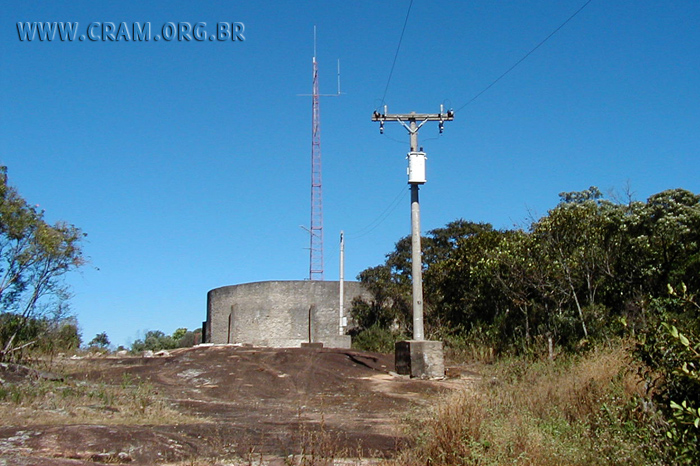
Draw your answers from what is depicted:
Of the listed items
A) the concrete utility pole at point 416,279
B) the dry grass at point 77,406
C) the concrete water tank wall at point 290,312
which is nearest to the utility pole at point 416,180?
the concrete utility pole at point 416,279

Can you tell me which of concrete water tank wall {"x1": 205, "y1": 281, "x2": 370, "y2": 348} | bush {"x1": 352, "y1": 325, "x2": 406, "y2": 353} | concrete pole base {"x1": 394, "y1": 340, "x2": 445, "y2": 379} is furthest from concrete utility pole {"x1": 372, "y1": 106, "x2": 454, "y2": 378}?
concrete water tank wall {"x1": 205, "y1": 281, "x2": 370, "y2": 348}

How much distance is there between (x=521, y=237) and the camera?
19750mm

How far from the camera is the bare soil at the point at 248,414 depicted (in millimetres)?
7023

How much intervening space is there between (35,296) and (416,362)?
9335 millimetres

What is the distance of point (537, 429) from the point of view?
699cm

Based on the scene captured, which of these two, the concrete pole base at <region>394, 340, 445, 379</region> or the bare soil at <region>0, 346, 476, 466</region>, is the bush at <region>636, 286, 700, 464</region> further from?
the concrete pole base at <region>394, 340, 445, 379</region>

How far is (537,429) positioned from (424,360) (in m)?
9.27

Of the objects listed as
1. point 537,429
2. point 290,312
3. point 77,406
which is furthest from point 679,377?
point 290,312

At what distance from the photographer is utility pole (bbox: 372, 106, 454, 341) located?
17.1 meters

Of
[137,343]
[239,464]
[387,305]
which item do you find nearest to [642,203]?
[387,305]

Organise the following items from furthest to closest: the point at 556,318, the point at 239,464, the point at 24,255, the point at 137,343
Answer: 1. the point at 137,343
2. the point at 556,318
3. the point at 24,255
4. the point at 239,464

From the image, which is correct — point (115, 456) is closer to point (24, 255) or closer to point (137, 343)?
point (24, 255)

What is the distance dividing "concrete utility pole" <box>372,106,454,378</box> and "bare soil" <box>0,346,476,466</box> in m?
0.52

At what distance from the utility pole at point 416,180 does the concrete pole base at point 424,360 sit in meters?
0.46
